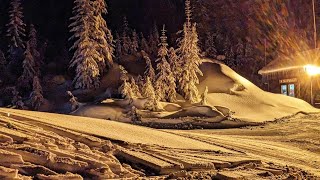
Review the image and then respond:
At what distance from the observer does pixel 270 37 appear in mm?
47188

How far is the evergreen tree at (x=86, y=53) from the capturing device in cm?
2897

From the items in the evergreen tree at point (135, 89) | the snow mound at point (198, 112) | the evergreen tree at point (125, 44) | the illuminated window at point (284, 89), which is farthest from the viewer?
the illuminated window at point (284, 89)

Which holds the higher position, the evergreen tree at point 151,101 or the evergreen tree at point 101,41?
the evergreen tree at point 101,41

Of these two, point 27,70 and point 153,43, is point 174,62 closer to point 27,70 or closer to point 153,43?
point 153,43

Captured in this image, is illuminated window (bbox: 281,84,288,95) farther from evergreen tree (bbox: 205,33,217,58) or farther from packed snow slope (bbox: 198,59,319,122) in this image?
A: evergreen tree (bbox: 205,33,217,58)

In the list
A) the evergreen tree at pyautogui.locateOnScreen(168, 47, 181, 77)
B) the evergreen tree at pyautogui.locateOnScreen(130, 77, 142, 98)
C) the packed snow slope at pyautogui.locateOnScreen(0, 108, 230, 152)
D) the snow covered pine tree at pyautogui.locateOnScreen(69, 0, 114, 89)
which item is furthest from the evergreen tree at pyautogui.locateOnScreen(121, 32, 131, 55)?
the packed snow slope at pyautogui.locateOnScreen(0, 108, 230, 152)

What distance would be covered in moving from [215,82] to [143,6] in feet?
62.0

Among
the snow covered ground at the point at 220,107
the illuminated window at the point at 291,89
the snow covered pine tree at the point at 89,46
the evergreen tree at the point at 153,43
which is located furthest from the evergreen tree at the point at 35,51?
the illuminated window at the point at 291,89

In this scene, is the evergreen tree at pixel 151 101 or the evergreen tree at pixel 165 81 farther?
the evergreen tree at pixel 165 81

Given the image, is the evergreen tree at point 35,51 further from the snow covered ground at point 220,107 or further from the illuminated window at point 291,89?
the illuminated window at point 291,89

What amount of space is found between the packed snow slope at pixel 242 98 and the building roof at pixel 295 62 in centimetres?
504

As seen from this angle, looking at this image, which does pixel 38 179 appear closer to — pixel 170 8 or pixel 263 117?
pixel 263 117

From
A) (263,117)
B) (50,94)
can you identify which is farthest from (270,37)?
(50,94)

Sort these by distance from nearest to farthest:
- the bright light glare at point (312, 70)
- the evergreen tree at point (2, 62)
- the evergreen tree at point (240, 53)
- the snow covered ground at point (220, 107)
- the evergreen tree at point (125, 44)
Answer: the snow covered ground at point (220, 107)
the evergreen tree at point (2, 62)
the evergreen tree at point (125, 44)
the bright light glare at point (312, 70)
the evergreen tree at point (240, 53)
